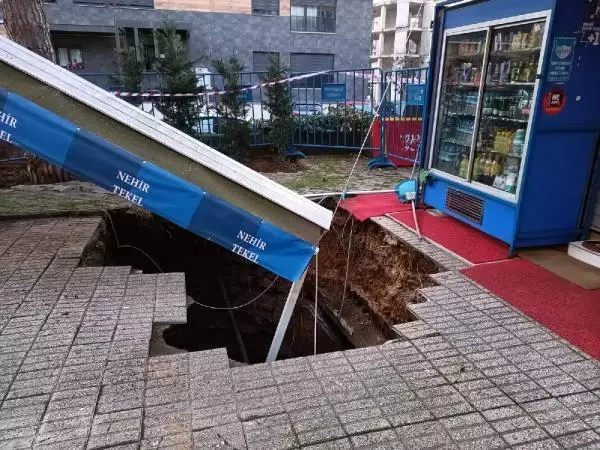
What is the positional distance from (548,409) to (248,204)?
2627 millimetres

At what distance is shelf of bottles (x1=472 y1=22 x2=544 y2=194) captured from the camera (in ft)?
14.8

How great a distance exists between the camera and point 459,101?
5.69 metres

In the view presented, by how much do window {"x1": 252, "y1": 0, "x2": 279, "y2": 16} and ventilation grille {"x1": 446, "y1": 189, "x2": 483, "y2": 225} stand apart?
67.7 feet

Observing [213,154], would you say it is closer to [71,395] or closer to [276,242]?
[276,242]

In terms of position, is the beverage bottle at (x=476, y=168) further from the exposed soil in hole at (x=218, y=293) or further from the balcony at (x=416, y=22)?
the balcony at (x=416, y=22)

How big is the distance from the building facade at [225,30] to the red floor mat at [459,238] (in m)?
14.6

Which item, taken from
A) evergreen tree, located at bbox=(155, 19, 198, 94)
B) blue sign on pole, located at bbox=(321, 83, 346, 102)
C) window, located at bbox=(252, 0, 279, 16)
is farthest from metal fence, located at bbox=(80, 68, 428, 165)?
window, located at bbox=(252, 0, 279, 16)

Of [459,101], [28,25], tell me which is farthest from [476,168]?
[28,25]

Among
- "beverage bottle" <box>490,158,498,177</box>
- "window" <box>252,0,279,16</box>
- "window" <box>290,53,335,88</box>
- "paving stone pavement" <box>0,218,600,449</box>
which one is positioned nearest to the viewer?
Result: "paving stone pavement" <box>0,218,600,449</box>

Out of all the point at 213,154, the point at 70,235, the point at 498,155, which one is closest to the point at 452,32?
the point at 498,155

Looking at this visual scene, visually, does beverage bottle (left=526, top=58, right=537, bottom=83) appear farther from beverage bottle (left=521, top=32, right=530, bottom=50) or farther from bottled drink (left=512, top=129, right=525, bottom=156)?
bottled drink (left=512, top=129, right=525, bottom=156)

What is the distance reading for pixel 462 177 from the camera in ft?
18.2

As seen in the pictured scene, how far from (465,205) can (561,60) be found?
189 centimetres

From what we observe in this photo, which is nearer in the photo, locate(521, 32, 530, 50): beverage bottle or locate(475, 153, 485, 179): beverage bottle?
locate(521, 32, 530, 50): beverage bottle
